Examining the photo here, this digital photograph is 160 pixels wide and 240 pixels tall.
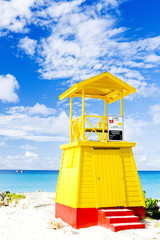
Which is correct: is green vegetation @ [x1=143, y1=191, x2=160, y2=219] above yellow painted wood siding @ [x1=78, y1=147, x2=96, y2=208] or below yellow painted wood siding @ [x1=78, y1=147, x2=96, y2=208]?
below

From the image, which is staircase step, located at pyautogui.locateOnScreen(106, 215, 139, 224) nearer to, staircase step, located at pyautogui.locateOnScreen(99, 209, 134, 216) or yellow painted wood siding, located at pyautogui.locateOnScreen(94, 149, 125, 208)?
staircase step, located at pyautogui.locateOnScreen(99, 209, 134, 216)

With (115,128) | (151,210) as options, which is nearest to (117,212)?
(115,128)

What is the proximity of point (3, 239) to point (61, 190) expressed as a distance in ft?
12.2

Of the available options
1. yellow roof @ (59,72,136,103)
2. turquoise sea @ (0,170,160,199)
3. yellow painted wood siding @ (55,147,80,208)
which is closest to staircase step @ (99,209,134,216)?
yellow painted wood siding @ (55,147,80,208)

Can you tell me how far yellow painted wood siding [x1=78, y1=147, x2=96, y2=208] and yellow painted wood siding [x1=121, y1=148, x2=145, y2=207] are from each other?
4.84ft

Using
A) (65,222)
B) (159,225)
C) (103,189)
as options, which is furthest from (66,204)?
(159,225)

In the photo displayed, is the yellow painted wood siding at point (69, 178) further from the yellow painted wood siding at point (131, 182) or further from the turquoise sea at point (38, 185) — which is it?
the turquoise sea at point (38, 185)

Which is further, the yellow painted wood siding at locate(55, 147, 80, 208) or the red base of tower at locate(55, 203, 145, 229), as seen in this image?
the yellow painted wood siding at locate(55, 147, 80, 208)

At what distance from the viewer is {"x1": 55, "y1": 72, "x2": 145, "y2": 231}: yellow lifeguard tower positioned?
41.5ft

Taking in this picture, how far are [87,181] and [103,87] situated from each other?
13.6ft

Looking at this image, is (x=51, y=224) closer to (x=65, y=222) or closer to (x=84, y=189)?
(x=65, y=222)

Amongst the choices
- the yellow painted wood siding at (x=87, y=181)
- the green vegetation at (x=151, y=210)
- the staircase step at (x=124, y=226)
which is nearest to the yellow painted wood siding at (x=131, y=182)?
the staircase step at (x=124, y=226)

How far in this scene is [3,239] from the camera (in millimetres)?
11953

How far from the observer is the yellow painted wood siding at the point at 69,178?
1311cm
